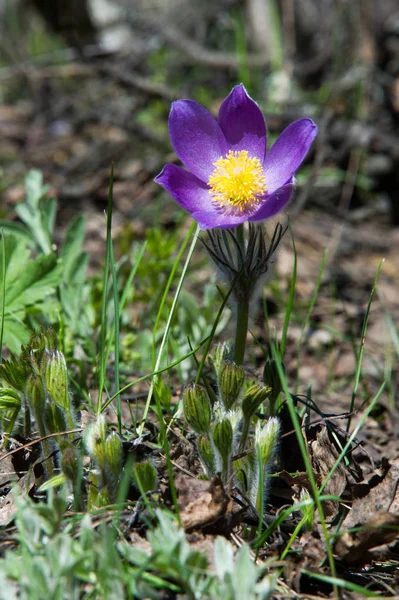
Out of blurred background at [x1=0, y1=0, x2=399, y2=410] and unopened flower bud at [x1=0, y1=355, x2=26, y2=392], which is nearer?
unopened flower bud at [x1=0, y1=355, x2=26, y2=392]

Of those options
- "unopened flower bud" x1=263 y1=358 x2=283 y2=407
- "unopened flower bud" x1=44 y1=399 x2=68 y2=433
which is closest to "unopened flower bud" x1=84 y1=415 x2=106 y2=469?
"unopened flower bud" x1=44 y1=399 x2=68 y2=433

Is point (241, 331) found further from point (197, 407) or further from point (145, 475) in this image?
point (145, 475)

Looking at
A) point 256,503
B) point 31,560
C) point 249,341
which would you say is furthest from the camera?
point 249,341

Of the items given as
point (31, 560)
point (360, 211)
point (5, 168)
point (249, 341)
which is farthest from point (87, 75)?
point (31, 560)

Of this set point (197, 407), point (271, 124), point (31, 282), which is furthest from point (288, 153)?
point (271, 124)

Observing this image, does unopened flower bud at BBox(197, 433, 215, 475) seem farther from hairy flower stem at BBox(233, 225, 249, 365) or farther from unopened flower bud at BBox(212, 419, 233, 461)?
hairy flower stem at BBox(233, 225, 249, 365)

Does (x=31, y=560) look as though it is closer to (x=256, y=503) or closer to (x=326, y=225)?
(x=256, y=503)
